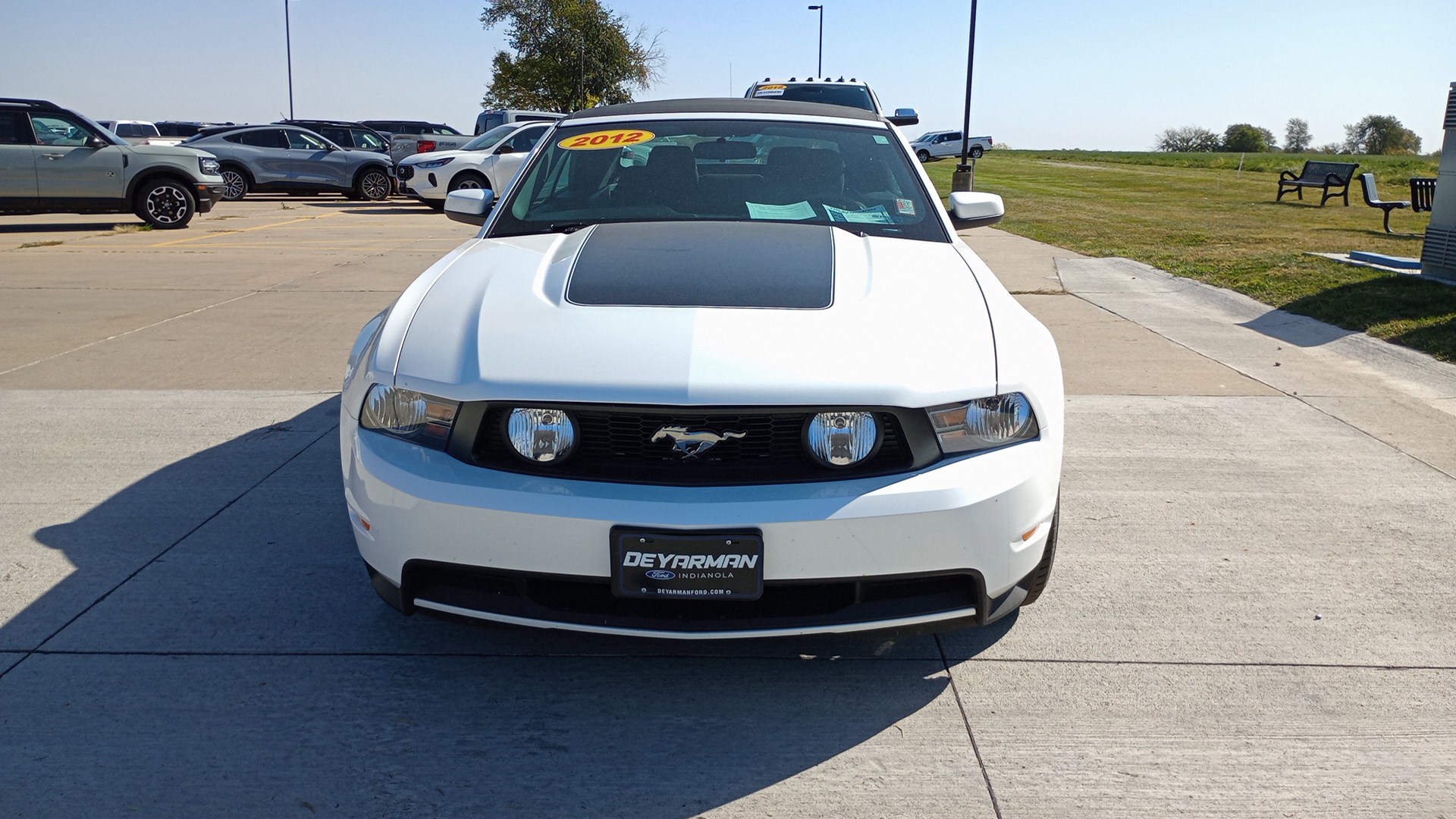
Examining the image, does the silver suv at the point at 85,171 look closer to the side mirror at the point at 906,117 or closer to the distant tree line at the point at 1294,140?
the side mirror at the point at 906,117

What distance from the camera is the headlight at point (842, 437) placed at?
8.46ft

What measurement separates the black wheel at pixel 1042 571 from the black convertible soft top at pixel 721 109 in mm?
2168

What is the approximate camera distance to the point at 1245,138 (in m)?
115

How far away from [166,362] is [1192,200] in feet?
76.0

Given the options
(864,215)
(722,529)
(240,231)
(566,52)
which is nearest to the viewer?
(722,529)

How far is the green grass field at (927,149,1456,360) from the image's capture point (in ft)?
28.5

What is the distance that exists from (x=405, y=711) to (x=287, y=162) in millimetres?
21231

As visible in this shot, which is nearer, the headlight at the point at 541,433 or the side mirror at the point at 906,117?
the headlight at the point at 541,433

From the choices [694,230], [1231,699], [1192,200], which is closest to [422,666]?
[694,230]

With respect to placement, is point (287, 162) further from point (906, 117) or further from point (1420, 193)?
point (1420, 193)

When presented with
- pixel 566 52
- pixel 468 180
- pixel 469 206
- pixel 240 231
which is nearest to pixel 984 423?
pixel 469 206

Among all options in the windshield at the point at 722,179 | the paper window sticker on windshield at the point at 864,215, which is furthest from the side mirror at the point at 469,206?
the paper window sticker on windshield at the point at 864,215

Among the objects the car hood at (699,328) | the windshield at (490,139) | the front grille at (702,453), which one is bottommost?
the front grille at (702,453)

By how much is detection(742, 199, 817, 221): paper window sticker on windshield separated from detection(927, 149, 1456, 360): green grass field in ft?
17.3
